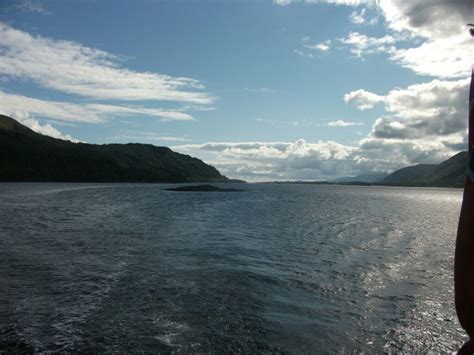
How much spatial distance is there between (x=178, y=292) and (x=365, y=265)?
17.7 metres

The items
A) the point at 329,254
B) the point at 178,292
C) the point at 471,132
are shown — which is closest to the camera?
the point at 471,132

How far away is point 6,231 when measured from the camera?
47375 mm

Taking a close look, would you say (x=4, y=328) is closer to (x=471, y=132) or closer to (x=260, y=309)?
(x=260, y=309)

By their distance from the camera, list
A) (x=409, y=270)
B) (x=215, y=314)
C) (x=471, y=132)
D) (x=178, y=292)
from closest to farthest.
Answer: (x=471, y=132)
(x=215, y=314)
(x=178, y=292)
(x=409, y=270)

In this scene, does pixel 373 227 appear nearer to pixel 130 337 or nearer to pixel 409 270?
pixel 409 270

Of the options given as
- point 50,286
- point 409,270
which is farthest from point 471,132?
point 409,270

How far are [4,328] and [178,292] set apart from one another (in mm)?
9227

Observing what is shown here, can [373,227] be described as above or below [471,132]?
below

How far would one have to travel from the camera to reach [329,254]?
3756 cm

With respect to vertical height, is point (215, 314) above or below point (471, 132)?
below

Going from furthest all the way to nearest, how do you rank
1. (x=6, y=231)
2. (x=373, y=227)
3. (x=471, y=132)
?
(x=373, y=227) < (x=6, y=231) < (x=471, y=132)

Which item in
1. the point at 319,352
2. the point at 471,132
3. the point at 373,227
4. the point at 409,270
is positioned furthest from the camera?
the point at 373,227

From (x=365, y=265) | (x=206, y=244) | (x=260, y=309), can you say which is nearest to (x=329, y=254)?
(x=365, y=265)

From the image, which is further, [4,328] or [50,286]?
[50,286]
